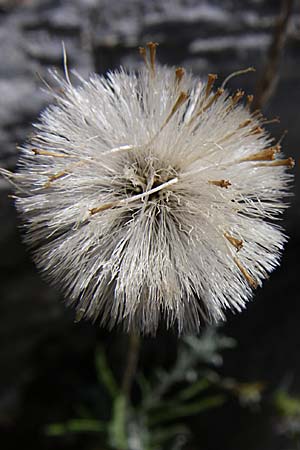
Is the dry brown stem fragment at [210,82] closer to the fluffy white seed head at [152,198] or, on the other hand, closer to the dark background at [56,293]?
the fluffy white seed head at [152,198]

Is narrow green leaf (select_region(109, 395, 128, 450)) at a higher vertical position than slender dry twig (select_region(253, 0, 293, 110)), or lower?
lower

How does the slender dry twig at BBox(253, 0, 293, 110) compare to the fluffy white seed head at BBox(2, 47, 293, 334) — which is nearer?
the fluffy white seed head at BBox(2, 47, 293, 334)

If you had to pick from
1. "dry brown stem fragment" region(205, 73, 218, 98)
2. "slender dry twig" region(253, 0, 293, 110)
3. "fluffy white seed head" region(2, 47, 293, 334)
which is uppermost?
"slender dry twig" region(253, 0, 293, 110)

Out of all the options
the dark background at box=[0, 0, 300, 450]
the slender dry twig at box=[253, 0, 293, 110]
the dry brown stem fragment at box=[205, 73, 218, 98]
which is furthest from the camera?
the dark background at box=[0, 0, 300, 450]

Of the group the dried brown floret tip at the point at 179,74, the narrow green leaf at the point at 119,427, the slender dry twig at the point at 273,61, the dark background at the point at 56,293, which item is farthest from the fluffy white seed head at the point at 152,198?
the narrow green leaf at the point at 119,427

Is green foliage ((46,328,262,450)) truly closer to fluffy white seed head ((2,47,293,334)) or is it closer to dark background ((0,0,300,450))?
dark background ((0,0,300,450))

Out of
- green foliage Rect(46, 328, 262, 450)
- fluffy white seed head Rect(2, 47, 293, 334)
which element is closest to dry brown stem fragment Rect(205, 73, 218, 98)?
fluffy white seed head Rect(2, 47, 293, 334)
